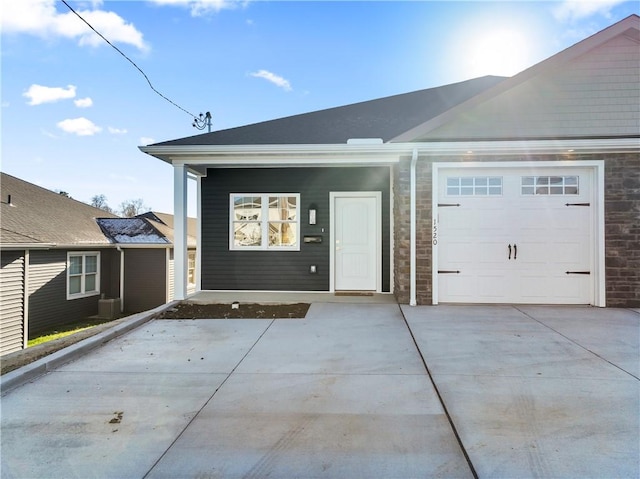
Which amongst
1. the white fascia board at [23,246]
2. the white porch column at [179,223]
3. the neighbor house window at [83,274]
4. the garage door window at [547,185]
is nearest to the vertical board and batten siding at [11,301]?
the white fascia board at [23,246]

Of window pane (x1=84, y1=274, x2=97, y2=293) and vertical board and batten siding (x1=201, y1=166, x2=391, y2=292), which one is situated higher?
vertical board and batten siding (x1=201, y1=166, x2=391, y2=292)

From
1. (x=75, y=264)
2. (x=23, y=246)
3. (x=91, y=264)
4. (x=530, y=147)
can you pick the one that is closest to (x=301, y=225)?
(x=530, y=147)

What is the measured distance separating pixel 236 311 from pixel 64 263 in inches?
338

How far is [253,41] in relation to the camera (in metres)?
9.00

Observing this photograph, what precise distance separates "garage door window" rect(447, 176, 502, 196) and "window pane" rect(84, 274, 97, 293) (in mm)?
12234

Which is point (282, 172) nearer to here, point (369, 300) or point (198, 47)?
point (369, 300)

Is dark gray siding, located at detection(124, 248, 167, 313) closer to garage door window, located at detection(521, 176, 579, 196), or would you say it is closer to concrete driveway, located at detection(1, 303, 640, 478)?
concrete driveway, located at detection(1, 303, 640, 478)

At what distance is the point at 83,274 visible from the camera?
1186 centimetres

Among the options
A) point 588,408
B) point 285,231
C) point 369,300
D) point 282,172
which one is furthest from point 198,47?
point 588,408

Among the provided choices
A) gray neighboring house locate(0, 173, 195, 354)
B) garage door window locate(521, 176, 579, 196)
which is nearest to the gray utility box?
gray neighboring house locate(0, 173, 195, 354)

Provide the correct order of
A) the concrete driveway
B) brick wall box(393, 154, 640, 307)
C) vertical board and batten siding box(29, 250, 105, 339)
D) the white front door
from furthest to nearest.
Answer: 1. vertical board and batten siding box(29, 250, 105, 339)
2. the white front door
3. brick wall box(393, 154, 640, 307)
4. the concrete driveway

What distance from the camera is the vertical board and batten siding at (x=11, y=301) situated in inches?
334

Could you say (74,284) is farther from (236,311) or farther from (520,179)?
(520,179)

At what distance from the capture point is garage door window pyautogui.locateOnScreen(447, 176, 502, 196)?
598 centimetres
